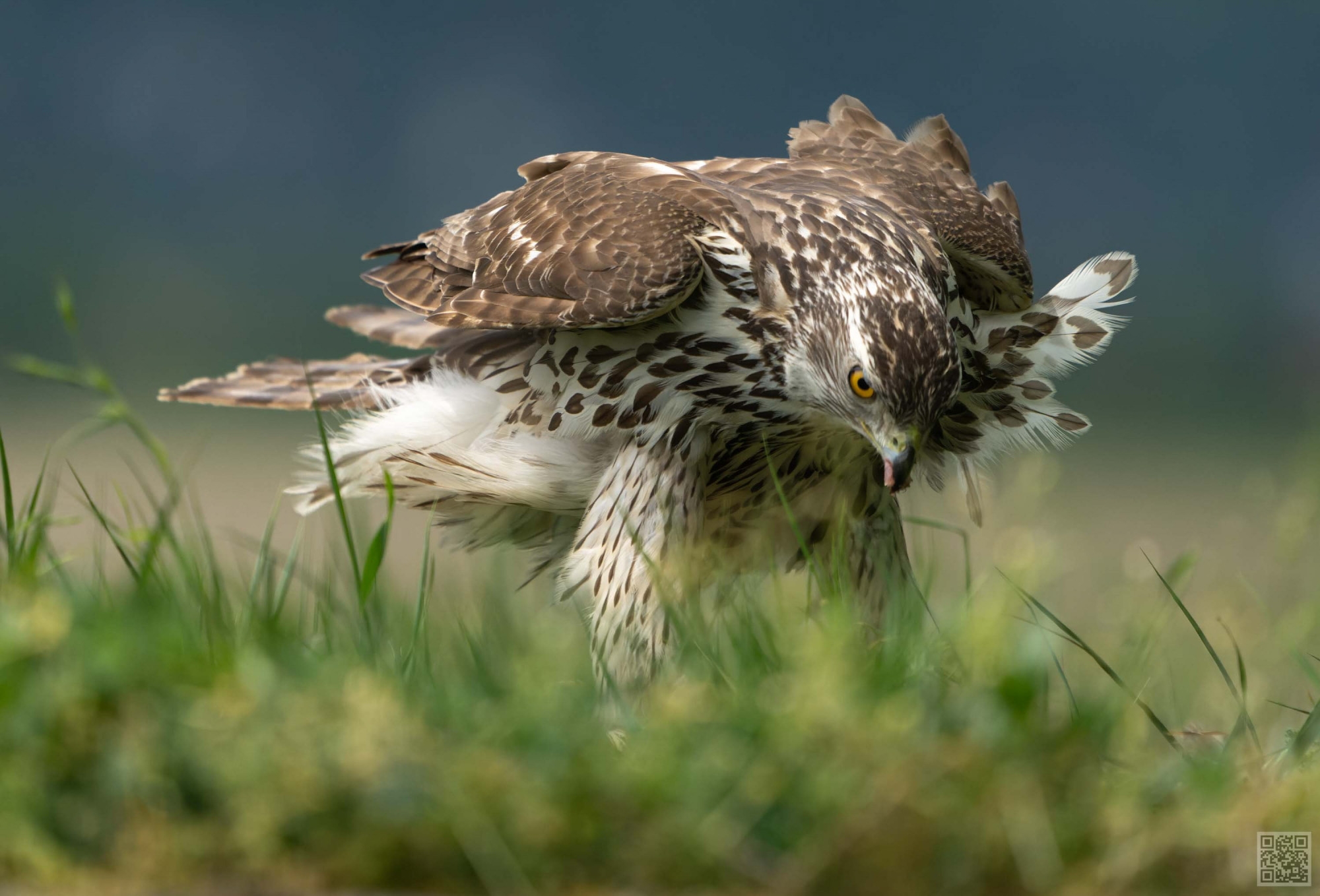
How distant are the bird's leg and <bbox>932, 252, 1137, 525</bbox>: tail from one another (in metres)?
1.06

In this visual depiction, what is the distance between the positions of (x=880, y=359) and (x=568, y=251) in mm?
1090

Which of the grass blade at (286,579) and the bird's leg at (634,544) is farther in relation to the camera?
the bird's leg at (634,544)

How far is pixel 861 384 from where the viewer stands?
12.1 ft

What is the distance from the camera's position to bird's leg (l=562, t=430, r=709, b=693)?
3883mm

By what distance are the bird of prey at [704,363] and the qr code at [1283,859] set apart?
4.42 feet

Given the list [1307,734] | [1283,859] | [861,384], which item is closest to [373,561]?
[861,384]

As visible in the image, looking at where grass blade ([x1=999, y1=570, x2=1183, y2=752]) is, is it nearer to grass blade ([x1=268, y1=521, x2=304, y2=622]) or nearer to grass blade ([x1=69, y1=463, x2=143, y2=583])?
grass blade ([x1=268, y1=521, x2=304, y2=622])

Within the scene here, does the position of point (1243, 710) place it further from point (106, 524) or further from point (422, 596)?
point (106, 524)

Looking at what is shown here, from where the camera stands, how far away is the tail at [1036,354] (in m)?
4.46

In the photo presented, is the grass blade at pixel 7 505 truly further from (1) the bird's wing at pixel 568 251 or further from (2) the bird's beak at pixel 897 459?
(2) the bird's beak at pixel 897 459

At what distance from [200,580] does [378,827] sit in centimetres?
102

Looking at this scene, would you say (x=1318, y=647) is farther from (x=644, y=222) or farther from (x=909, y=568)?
(x=644, y=222)

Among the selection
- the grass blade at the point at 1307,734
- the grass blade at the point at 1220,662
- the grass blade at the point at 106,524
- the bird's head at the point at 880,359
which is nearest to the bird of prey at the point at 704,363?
the bird's head at the point at 880,359

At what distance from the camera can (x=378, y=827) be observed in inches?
77.0
